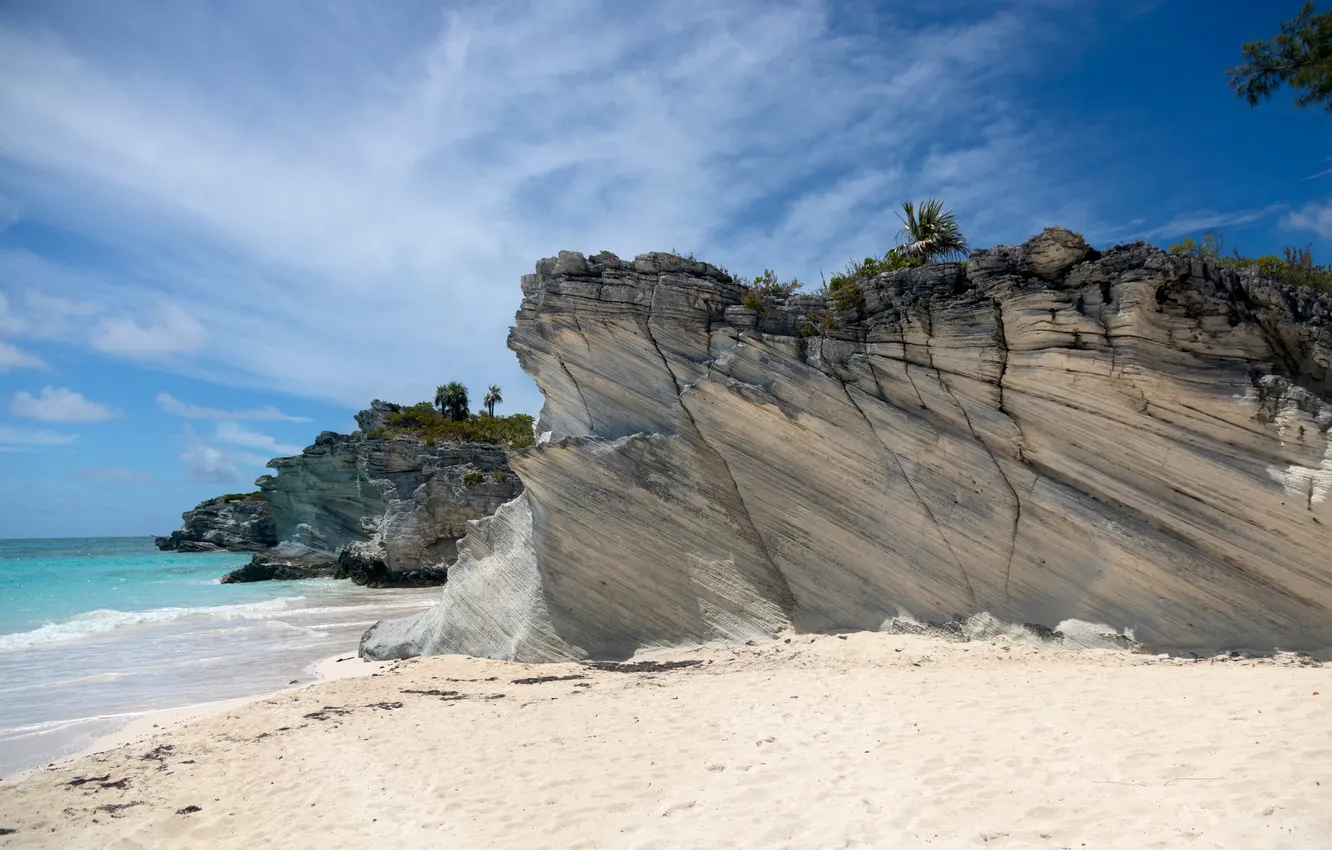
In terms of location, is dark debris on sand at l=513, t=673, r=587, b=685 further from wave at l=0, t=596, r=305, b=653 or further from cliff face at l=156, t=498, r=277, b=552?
cliff face at l=156, t=498, r=277, b=552

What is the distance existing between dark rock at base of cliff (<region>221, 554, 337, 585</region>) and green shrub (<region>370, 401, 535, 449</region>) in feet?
30.6

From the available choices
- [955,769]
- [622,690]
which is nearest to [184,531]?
[622,690]

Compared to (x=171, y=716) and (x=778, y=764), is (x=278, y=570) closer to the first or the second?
(x=171, y=716)

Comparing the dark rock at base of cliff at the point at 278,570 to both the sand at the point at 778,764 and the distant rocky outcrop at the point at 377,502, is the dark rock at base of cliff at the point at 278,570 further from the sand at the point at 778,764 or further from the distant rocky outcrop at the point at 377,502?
the sand at the point at 778,764

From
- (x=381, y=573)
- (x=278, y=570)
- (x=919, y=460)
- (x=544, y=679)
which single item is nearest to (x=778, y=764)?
(x=544, y=679)

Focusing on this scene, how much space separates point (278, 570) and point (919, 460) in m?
44.0

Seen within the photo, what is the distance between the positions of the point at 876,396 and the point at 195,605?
29.4m

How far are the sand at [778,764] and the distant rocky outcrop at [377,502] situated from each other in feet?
87.6

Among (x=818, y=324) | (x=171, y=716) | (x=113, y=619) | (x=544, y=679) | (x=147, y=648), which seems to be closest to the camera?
(x=544, y=679)

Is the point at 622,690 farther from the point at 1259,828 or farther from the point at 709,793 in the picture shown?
the point at 1259,828

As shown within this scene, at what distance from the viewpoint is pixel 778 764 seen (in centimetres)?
723

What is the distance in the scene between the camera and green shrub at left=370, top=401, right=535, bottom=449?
149 feet

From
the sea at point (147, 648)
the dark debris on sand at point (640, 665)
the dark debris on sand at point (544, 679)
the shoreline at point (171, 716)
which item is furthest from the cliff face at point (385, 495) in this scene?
the dark debris on sand at point (544, 679)

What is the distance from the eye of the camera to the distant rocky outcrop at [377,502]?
124 ft
